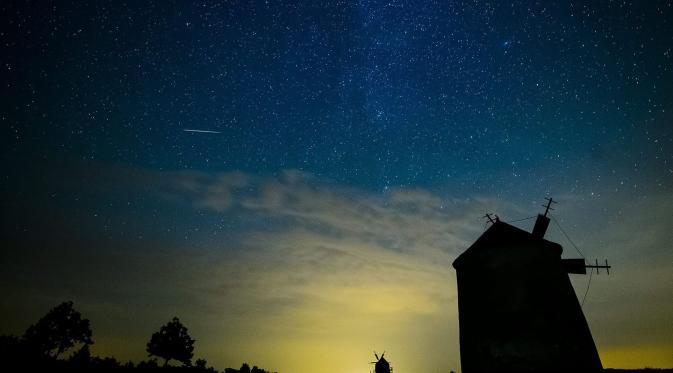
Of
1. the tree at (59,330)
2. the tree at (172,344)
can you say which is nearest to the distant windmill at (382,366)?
the tree at (172,344)

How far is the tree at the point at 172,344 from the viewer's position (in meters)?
42.6

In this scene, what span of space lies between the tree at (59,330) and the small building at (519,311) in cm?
4991

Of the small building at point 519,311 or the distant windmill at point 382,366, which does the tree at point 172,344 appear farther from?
the small building at point 519,311

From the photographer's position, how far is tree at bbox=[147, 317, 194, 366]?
42.6 meters

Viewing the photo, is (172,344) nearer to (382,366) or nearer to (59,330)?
(59,330)

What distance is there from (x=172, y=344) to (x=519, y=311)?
44893mm

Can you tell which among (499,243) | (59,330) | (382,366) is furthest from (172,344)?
(499,243)

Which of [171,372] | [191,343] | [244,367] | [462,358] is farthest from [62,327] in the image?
[462,358]

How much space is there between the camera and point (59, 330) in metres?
41.6

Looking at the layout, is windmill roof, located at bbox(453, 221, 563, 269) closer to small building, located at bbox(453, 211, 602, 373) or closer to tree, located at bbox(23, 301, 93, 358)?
small building, located at bbox(453, 211, 602, 373)

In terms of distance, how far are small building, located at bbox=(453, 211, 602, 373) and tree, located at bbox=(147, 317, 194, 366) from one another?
4237cm

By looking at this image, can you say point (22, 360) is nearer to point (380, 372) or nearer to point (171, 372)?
point (171, 372)

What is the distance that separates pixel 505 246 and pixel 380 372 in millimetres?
33812

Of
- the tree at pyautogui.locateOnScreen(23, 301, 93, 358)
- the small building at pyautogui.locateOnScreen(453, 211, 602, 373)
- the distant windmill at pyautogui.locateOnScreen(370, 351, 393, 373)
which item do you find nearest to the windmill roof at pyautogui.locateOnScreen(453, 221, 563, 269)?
the small building at pyautogui.locateOnScreen(453, 211, 602, 373)
